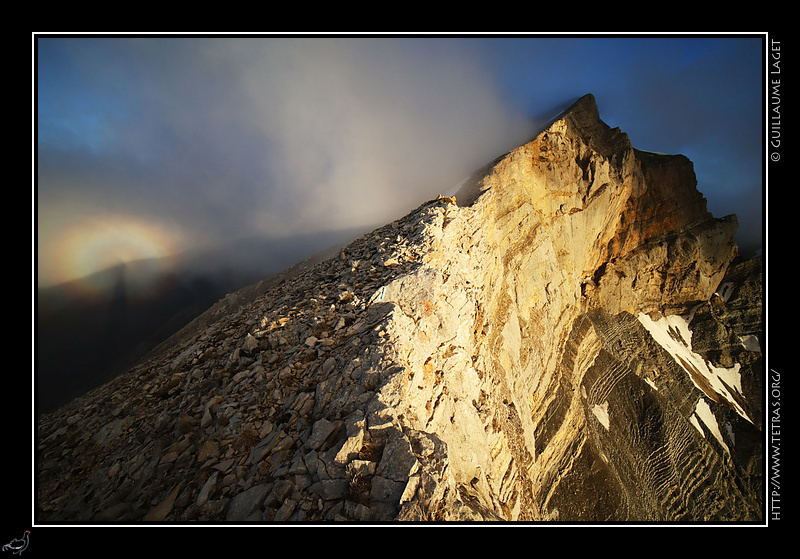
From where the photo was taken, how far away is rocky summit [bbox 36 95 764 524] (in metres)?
3.72

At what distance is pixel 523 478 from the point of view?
7.16 meters

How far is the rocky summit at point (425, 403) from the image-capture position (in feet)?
12.2

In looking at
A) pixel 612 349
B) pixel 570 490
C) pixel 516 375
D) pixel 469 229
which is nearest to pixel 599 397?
pixel 612 349

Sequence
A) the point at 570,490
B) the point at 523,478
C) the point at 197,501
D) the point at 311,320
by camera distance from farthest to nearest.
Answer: the point at 570,490, the point at 523,478, the point at 311,320, the point at 197,501

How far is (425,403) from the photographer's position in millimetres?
4922

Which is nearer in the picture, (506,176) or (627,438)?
(506,176)

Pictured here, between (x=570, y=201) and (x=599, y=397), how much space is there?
13255mm

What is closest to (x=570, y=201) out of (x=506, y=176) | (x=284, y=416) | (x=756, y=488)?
(x=506, y=176)

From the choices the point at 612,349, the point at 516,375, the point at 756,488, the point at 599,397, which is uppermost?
the point at 516,375

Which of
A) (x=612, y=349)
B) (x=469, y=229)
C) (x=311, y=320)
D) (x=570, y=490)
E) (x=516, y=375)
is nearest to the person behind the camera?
(x=311, y=320)

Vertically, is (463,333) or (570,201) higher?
(570,201)

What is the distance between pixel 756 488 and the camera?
766 inches

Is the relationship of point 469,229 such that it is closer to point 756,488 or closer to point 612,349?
point 612,349
